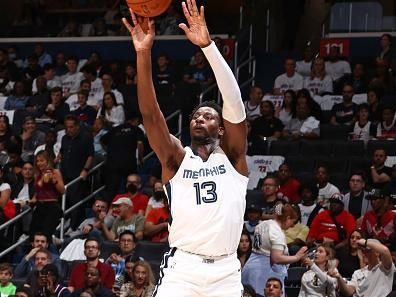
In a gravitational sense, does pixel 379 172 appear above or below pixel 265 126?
below

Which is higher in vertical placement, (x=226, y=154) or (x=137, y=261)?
(x=226, y=154)

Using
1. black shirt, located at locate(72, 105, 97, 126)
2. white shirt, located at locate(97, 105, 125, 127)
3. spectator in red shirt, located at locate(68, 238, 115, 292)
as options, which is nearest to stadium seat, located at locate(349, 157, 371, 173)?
white shirt, located at locate(97, 105, 125, 127)

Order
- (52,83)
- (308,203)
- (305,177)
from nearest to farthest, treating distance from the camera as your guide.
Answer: (308,203) → (305,177) → (52,83)

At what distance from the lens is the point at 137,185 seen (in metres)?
13.3

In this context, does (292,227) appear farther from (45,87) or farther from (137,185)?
(45,87)

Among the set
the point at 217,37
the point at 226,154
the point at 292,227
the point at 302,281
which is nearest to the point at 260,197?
the point at 292,227

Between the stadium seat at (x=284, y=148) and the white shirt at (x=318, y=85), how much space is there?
4.53 ft

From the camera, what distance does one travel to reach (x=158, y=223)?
40.5 feet

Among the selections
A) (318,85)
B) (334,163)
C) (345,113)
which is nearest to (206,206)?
(334,163)

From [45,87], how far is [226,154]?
35.4 feet

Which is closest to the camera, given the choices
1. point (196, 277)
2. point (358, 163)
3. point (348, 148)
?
point (196, 277)

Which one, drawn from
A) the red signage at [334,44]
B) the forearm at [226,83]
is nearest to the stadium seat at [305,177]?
the red signage at [334,44]

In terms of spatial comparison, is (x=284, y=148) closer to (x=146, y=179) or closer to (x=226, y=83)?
(x=146, y=179)

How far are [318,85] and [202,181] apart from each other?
9418 millimetres
